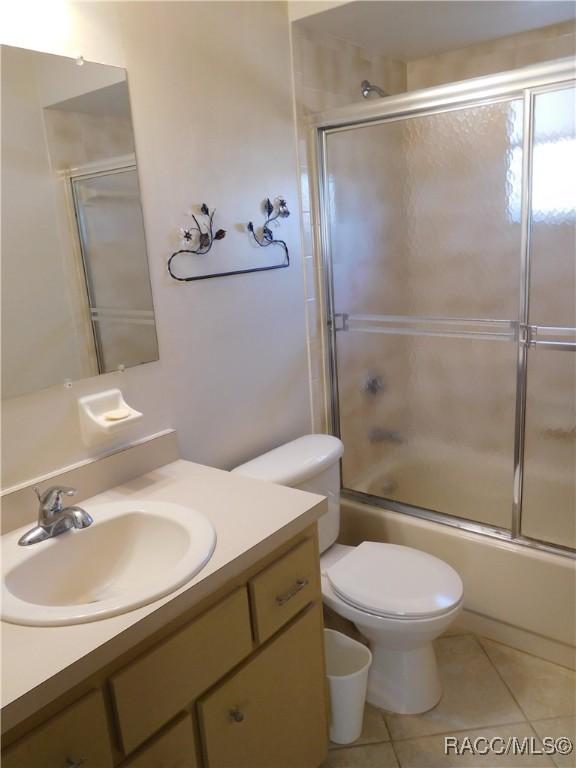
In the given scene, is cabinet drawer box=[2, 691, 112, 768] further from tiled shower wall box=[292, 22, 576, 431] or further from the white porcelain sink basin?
tiled shower wall box=[292, 22, 576, 431]

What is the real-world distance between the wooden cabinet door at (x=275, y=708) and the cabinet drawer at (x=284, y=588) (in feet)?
0.14

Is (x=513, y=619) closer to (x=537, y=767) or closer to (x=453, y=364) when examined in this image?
(x=537, y=767)

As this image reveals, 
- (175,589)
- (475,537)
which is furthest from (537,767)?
(175,589)

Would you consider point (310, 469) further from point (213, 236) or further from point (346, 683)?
point (213, 236)

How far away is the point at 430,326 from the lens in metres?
2.23

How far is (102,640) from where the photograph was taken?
0.97m

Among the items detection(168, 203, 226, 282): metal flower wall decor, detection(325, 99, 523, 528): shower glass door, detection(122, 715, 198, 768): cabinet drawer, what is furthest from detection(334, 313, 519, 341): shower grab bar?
detection(122, 715, 198, 768): cabinet drawer

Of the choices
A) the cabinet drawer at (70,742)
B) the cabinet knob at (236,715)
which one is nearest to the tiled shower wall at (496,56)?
the cabinet knob at (236,715)

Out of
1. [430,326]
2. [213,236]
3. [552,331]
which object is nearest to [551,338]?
[552,331]

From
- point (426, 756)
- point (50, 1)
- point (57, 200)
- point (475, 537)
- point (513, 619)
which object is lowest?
point (426, 756)

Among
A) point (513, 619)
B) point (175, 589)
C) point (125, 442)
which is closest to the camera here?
point (175, 589)

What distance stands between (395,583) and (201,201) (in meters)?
1.28

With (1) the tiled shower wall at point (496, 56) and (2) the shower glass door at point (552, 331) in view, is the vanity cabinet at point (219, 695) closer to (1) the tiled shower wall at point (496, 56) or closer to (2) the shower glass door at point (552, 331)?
(2) the shower glass door at point (552, 331)

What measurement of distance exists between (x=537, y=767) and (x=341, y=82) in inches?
92.5
